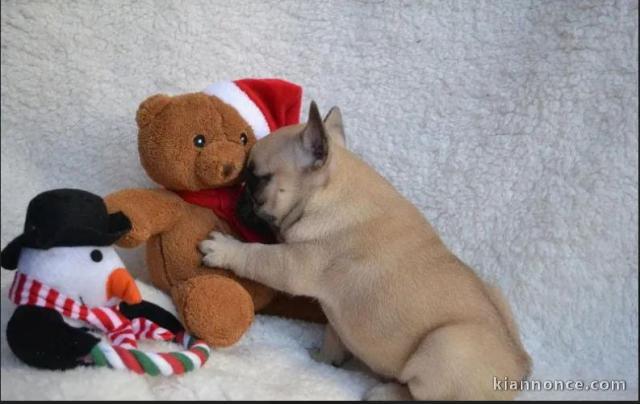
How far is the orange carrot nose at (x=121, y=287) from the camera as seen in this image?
58.9 inches

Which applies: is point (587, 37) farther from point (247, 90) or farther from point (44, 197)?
point (44, 197)

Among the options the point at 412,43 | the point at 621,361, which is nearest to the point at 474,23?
the point at 412,43

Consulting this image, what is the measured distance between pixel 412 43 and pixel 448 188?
496 millimetres

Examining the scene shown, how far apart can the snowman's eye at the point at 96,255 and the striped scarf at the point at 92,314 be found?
10 cm

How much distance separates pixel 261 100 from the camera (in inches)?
75.2

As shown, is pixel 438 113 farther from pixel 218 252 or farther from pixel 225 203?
pixel 218 252

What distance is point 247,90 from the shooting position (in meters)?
1.87

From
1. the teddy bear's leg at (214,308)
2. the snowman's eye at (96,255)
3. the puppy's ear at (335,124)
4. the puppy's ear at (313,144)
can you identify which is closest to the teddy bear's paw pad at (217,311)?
the teddy bear's leg at (214,308)

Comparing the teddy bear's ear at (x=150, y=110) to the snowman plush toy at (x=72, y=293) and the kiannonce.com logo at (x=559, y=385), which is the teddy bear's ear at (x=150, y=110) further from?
the kiannonce.com logo at (x=559, y=385)

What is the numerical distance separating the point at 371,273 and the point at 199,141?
1.86 feet

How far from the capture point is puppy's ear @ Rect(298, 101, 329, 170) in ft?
5.52

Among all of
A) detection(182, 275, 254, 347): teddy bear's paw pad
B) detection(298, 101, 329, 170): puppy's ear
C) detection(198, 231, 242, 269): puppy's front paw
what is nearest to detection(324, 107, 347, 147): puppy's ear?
detection(298, 101, 329, 170): puppy's ear

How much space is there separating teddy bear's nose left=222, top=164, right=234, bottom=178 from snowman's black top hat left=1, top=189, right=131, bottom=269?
34 centimetres

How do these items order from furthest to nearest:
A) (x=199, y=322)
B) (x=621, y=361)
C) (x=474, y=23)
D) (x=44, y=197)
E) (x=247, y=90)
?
(x=474, y=23)
(x=247, y=90)
(x=621, y=361)
(x=199, y=322)
(x=44, y=197)
